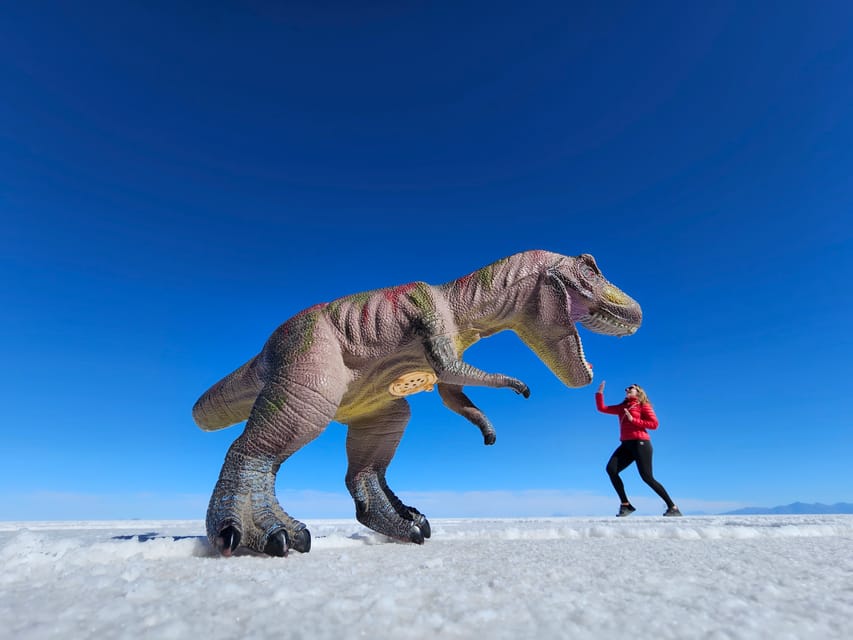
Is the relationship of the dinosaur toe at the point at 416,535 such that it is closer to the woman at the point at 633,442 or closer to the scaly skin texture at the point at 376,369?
the scaly skin texture at the point at 376,369

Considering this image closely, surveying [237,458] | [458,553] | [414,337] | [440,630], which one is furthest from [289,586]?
[414,337]

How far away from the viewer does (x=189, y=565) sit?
1.61 meters

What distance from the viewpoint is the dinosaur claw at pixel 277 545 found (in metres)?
2.12

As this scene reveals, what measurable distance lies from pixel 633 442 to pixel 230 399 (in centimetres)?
491

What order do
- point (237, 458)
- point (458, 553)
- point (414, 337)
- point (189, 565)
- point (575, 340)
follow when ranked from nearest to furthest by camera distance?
point (189, 565) < point (458, 553) < point (237, 458) < point (414, 337) < point (575, 340)

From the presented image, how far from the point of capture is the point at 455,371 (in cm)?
259

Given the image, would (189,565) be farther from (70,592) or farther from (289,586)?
(289,586)

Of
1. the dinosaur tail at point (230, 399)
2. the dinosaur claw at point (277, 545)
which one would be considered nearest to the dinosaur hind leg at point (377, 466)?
the dinosaur tail at point (230, 399)

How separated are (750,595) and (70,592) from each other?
1415 millimetres

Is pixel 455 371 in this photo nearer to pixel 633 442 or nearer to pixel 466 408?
pixel 466 408

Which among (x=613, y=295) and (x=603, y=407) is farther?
(x=603, y=407)

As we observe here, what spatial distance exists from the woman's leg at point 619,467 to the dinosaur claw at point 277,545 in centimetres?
528

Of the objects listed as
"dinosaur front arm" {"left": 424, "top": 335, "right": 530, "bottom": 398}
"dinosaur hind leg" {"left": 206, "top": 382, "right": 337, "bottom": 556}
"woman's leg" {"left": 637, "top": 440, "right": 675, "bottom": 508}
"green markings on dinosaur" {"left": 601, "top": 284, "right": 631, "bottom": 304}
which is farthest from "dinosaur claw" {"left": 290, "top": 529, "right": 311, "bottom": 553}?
"woman's leg" {"left": 637, "top": 440, "right": 675, "bottom": 508}

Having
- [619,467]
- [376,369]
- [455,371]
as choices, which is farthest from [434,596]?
Result: [619,467]
